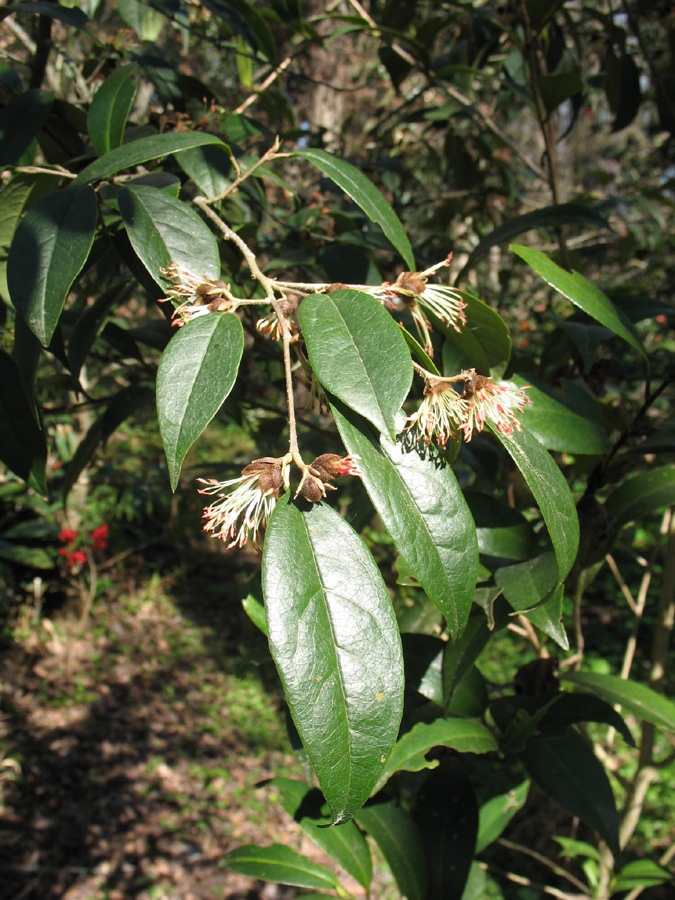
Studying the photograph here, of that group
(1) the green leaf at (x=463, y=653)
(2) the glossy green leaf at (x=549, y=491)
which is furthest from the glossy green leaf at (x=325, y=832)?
(2) the glossy green leaf at (x=549, y=491)

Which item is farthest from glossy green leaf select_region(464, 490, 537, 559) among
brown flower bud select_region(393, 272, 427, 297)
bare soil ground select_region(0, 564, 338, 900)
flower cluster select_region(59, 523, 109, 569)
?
flower cluster select_region(59, 523, 109, 569)

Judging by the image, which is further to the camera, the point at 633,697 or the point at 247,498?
the point at 633,697

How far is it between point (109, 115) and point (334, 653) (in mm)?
636

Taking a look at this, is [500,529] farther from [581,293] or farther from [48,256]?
[48,256]

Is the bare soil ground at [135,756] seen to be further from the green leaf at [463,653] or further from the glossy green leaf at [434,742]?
the green leaf at [463,653]

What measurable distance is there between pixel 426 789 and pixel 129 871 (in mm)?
2044

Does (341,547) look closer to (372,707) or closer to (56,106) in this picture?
(372,707)

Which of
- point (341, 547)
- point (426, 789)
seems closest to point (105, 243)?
point (341, 547)

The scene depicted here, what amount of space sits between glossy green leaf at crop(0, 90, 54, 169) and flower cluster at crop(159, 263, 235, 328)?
0.33 metres

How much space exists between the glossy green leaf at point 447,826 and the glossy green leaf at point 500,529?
0.34 m

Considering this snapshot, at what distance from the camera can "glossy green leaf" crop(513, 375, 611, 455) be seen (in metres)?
0.67

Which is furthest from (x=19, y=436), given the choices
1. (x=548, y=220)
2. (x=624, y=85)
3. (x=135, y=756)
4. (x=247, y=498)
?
(x=135, y=756)

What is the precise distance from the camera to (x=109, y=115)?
71cm

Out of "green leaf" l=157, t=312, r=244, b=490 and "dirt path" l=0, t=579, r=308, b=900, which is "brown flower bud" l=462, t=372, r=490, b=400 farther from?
"dirt path" l=0, t=579, r=308, b=900
